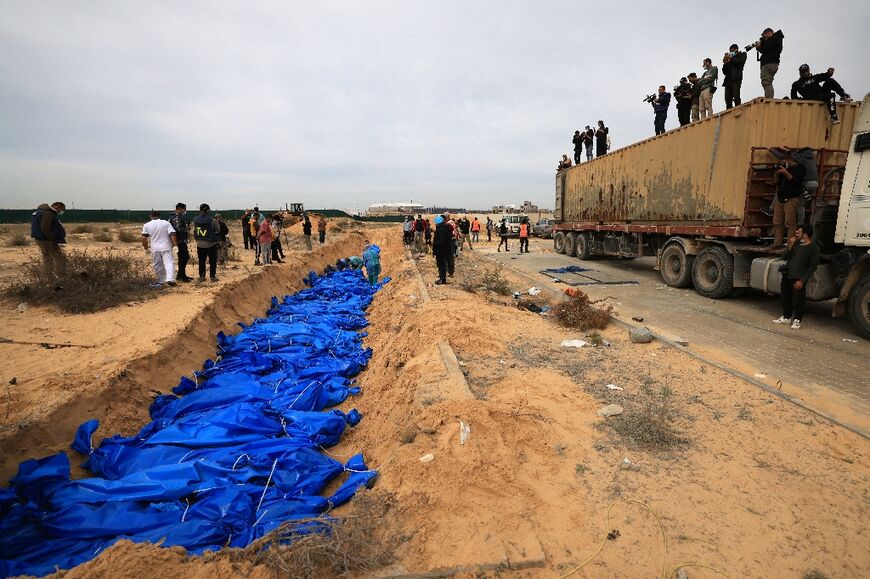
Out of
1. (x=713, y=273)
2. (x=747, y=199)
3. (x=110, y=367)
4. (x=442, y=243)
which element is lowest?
(x=110, y=367)

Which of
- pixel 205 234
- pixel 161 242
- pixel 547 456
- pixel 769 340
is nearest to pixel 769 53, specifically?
pixel 769 340

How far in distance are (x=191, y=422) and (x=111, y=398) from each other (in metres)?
0.96

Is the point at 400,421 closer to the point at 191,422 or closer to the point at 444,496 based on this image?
the point at 444,496

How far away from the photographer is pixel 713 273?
30.7ft

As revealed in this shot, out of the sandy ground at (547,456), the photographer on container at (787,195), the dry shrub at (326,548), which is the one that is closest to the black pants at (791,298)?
the photographer on container at (787,195)

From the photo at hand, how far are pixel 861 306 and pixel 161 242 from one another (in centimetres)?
1207

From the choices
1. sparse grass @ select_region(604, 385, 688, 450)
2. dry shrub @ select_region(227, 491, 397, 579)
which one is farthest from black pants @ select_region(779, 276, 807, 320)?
dry shrub @ select_region(227, 491, 397, 579)

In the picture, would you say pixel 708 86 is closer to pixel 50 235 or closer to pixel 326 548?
pixel 326 548

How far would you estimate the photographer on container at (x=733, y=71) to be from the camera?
9.78 m

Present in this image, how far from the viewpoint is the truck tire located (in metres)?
18.3

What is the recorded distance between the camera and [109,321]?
22.4ft

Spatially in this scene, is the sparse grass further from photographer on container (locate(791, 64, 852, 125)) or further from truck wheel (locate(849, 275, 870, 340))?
photographer on container (locate(791, 64, 852, 125))

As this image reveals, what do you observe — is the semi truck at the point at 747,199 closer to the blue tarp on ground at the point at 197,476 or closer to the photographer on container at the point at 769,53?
the photographer on container at the point at 769,53

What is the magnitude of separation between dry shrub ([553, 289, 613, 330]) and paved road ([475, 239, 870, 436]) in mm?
829
